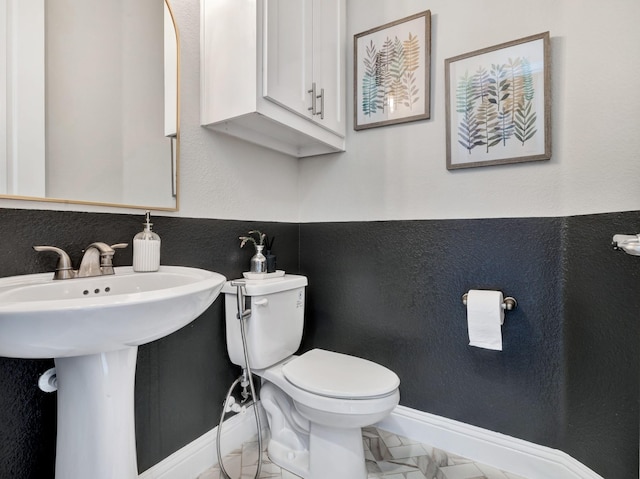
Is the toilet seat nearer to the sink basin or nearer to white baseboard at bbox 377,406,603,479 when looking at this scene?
white baseboard at bbox 377,406,603,479

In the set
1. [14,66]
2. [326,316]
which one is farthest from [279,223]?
[14,66]

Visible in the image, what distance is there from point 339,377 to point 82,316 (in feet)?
2.97

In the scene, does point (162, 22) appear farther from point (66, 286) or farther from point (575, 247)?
point (575, 247)

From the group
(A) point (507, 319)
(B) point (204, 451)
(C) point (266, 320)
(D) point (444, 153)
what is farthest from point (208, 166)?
(A) point (507, 319)

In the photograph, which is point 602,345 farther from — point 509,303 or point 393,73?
point 393,73

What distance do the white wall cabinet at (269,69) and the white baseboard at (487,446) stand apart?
1429mm

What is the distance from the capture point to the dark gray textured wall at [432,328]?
3.01 feet

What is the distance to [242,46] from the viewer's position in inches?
46.5

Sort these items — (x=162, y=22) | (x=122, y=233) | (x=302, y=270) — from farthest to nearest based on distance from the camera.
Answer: (x=302, y=270) < (x=162, y=22) < (x=122, y=233)

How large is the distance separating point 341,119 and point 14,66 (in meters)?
1.24

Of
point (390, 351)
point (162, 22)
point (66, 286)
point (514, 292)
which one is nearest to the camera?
point (66, 286)

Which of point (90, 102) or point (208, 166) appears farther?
point (208, 166)

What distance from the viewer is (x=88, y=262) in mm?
898

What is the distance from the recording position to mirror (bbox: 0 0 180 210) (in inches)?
33.3
